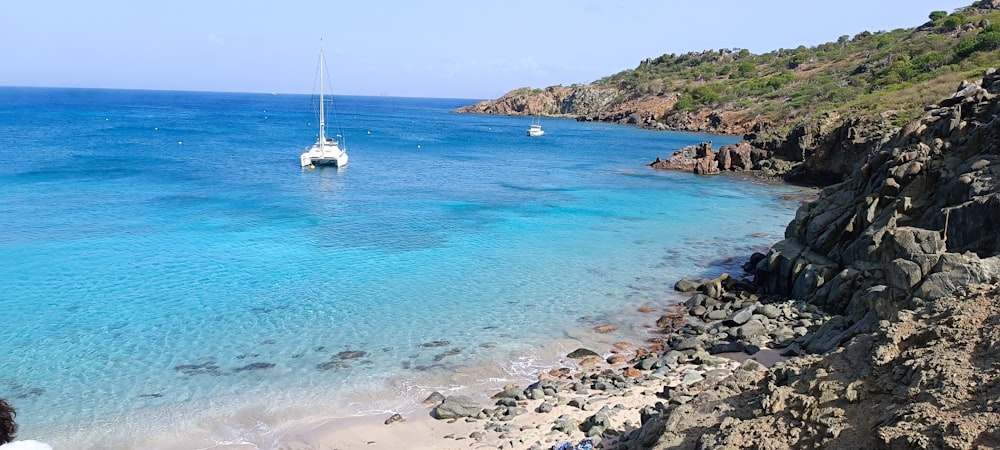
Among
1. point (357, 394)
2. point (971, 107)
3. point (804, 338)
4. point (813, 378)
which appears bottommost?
point (357, 394)

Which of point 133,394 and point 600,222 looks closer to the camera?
point 133,394

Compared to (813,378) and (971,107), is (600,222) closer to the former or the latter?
(971,107)

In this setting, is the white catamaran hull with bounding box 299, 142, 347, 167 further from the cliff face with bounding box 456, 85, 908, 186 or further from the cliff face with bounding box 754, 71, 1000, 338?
the cliff face with bounding box 754, 71, 1000, 338

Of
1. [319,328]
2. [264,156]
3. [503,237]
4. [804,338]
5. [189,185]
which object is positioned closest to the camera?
[804,338]

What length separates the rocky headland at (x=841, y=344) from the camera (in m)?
7.29

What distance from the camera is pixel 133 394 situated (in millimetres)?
14125

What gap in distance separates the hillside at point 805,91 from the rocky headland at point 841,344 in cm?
1083

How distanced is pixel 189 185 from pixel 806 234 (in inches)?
1352

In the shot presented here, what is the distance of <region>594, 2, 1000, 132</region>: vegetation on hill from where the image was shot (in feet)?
202

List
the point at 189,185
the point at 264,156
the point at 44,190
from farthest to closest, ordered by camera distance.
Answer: the point at 264,156 < the point at 189,185 < the point at 44,190

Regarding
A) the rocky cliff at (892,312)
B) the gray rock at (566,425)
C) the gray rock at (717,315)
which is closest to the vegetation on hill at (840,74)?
the rocky cliff at (892,312)

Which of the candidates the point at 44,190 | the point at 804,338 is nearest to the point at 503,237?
the point at 804,338

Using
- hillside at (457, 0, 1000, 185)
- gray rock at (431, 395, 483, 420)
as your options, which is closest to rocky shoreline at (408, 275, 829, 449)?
gray rock at (431, 395, 483, 420)

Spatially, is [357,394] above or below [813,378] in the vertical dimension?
below
